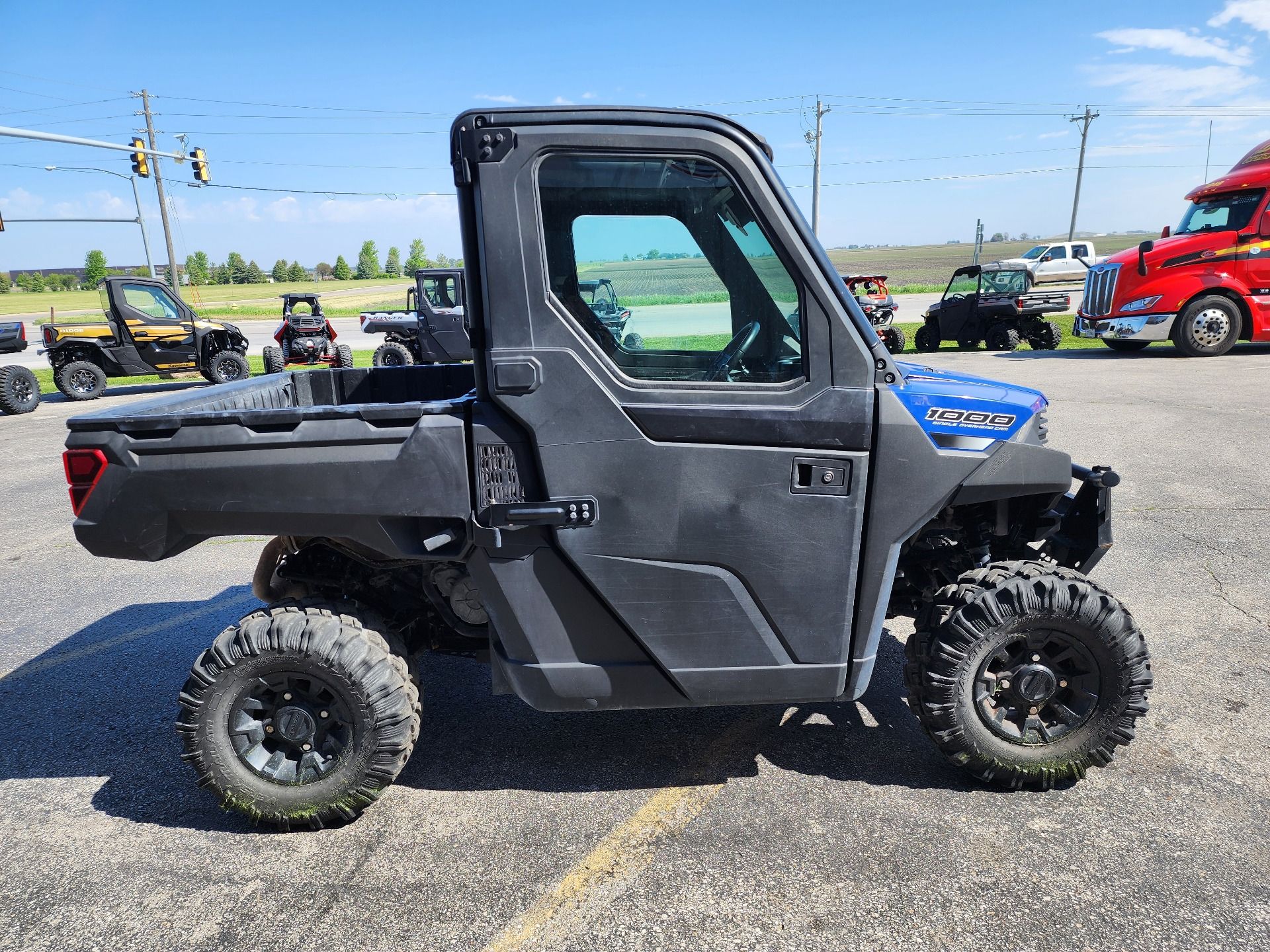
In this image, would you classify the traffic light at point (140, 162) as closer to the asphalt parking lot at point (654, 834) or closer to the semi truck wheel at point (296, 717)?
the asphalt parking lot at point (654, 834)

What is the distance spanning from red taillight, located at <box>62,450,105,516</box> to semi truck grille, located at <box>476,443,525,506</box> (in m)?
1.24

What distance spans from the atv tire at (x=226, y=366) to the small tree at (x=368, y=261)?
93.7m

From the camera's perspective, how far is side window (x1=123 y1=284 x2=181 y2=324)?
15.3 m

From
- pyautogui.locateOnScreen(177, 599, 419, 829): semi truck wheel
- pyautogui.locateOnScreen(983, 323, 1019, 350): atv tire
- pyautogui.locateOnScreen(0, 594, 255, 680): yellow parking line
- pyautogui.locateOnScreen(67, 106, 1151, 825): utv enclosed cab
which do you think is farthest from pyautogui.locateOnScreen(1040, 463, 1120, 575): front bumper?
pyautogui.locateOnScreen(983, 323, 1019, 350): atv tire

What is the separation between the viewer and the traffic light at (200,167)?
24531mm


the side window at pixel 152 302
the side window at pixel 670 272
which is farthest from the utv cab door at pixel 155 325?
the side window at pixel 670 272

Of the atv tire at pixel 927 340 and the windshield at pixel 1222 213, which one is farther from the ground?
the windshield at pixel 1222 213

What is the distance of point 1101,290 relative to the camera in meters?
15.9

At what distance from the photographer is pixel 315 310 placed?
18812 millimetres

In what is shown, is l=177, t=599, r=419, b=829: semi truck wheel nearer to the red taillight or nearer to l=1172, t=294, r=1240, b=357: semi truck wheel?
the red taillight

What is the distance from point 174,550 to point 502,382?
131cm

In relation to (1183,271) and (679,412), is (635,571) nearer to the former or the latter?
(679,412)

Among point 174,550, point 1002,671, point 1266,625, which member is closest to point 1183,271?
point 1266,625

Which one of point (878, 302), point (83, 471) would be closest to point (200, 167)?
point (878, 302)
